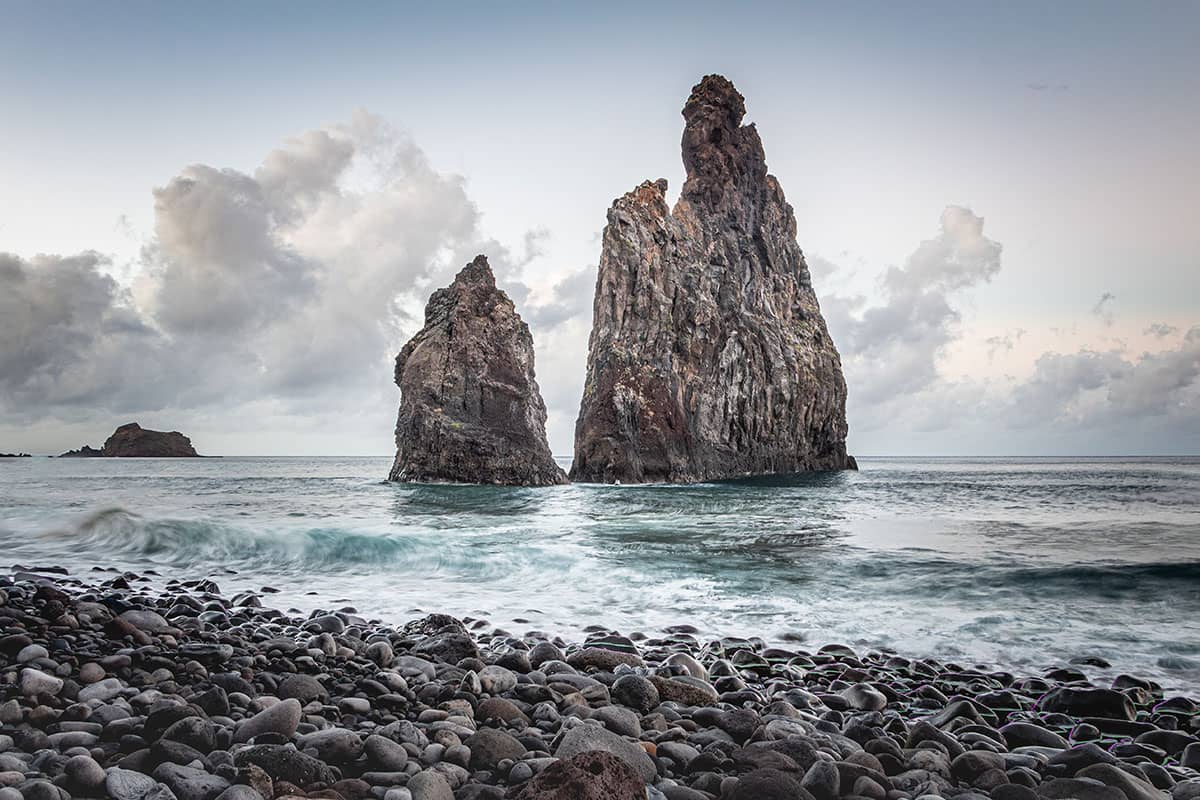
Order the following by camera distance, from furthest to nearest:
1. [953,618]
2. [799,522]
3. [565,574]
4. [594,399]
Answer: [594,399] < [799,522] < [565,574] < [953,618]

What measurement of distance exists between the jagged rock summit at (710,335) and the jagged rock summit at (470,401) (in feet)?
25.9

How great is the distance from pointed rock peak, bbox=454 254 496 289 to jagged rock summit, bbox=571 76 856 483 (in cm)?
1210

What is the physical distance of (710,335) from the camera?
6109 cm

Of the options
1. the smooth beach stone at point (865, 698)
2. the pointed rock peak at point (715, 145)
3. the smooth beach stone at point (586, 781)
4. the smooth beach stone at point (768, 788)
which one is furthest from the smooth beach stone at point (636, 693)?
the pointed rock peak at point (715, 145)

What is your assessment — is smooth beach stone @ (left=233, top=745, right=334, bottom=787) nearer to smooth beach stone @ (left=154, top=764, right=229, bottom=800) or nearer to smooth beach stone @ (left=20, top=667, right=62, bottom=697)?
smooth beach stone @ (left=154, top=764, right=229, bottom=800)

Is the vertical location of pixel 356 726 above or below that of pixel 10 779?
below

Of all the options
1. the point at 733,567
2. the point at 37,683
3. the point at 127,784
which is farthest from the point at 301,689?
the point at 733,567

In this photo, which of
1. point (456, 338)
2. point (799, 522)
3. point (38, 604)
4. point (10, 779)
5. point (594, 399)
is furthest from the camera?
point (594, 399)

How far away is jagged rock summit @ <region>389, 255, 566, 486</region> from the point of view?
4309 cm

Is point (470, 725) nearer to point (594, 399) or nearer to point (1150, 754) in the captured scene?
point (1150, 754)

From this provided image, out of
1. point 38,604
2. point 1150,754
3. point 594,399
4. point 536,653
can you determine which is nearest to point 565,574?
point 536,653

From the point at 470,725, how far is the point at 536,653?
2071 mm

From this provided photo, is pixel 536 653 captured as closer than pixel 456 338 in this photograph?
Yes

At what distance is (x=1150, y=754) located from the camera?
184 inches
